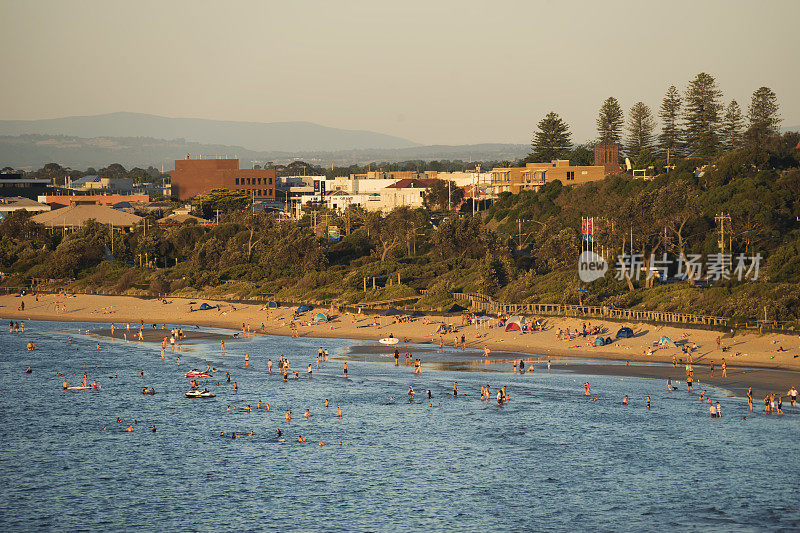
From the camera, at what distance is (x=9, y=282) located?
125 metres

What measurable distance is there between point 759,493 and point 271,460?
25101mm

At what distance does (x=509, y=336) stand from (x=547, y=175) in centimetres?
8365

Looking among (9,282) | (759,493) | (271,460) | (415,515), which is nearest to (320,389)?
(271,460)

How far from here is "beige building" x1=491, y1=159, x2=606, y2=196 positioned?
156 meters

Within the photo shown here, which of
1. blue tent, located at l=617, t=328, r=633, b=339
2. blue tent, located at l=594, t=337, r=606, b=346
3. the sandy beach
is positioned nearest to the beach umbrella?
the sandy beach

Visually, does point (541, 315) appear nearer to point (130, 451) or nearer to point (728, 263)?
point (728, 263)

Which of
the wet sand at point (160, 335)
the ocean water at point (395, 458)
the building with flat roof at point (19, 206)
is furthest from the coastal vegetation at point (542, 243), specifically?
the building with flat roof at point (19, 206)

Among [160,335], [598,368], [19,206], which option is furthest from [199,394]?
[19,206]

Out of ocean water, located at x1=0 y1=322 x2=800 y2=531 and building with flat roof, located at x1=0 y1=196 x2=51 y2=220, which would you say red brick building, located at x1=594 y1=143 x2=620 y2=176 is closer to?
ocean water, located at x1=0 y1=322 x2=800 y2=531

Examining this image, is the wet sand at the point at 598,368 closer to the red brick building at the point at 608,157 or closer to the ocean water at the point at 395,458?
the ocean water at the point at 395,458

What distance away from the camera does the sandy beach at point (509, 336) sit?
65.9 m

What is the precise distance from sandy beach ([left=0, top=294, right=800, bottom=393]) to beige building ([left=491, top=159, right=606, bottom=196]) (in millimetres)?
72490

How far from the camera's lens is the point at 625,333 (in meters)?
74.7

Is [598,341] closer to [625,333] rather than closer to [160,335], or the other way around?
[625,333]
